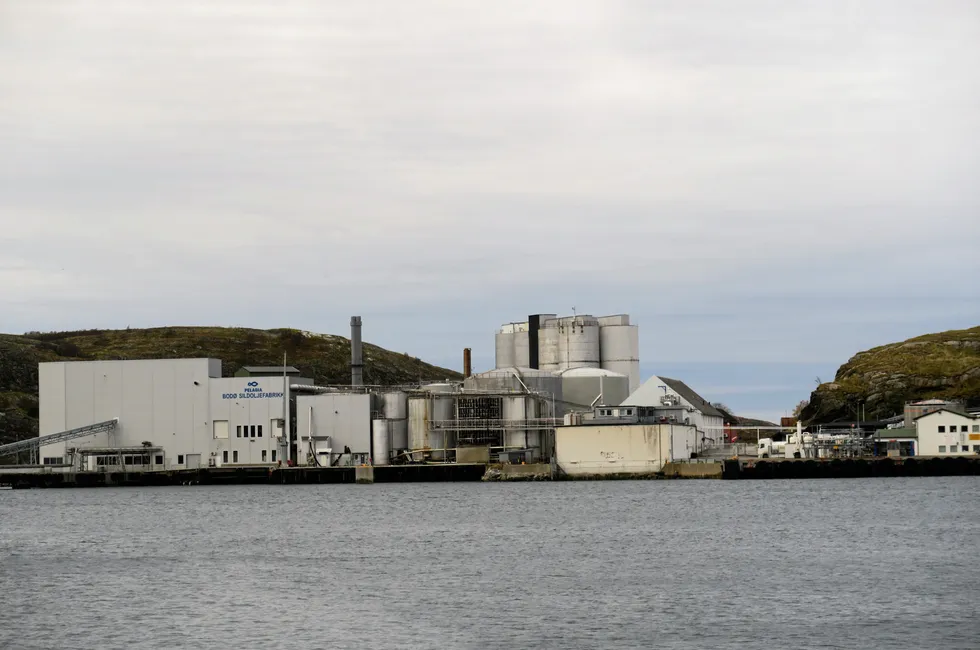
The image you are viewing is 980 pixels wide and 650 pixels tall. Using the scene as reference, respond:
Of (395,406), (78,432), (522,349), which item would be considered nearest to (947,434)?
(522,349)

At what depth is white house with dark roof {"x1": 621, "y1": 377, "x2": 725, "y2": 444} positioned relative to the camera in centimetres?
11370

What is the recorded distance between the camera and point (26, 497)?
10500cm

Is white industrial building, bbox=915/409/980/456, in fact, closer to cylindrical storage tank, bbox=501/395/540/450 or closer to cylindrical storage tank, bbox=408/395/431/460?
cylindrical storage tank, bbox=501/395/540/450

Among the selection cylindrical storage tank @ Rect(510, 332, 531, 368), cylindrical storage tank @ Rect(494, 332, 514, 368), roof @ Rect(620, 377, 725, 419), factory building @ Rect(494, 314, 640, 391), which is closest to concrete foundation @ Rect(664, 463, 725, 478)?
roof @ Rect(620, 377, 725, 419)

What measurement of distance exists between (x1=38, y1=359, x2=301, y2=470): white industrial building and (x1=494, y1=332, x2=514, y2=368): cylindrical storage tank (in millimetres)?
34583

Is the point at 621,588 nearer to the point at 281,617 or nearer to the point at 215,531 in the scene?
the point at 281,617

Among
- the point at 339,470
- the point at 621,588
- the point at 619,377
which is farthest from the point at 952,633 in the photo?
the point at 619,377

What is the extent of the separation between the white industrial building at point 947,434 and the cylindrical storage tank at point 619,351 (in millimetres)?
31623

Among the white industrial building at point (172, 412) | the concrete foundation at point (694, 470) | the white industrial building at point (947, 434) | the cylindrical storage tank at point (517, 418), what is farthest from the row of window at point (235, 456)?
the white industrial building at point (947, 434)

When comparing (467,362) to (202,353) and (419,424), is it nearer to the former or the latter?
(419,424)

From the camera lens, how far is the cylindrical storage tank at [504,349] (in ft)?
450

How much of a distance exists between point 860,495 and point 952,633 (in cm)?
5285

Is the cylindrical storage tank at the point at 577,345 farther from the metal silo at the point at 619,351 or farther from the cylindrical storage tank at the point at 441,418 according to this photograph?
the cylindrical storage tank at the point at 441,418

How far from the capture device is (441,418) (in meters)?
110
